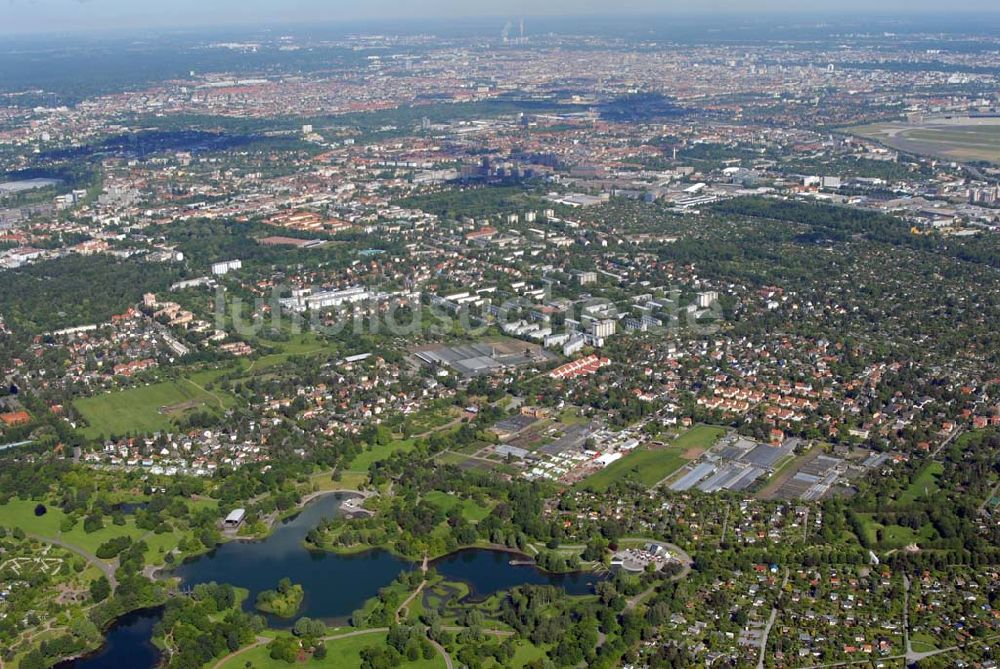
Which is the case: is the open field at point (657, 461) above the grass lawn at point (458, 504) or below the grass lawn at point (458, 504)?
above

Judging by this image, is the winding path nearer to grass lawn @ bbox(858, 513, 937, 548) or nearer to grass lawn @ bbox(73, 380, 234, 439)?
grass lawn @ bbox(73, 380, 234, 439)

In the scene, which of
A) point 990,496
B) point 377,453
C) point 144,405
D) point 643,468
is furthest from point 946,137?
point 144,405

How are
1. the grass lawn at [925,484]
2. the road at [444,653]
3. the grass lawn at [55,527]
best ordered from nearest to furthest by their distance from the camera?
the road at [444,653]
the grass lawn at [55,527]
the grass lawn at [925,484]

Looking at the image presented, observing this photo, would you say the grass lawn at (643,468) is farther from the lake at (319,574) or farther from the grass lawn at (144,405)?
the grass lawn at (144,405)

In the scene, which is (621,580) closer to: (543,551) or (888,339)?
(543,551)

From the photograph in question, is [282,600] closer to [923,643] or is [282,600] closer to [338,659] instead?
[338,659]

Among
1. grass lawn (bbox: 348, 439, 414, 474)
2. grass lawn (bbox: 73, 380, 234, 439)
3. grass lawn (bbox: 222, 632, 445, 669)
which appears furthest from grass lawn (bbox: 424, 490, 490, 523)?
grass lawn (bbox: 73, 380, 234, 439)

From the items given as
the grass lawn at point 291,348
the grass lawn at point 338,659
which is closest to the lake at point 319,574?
the grass lawn at point 338,659

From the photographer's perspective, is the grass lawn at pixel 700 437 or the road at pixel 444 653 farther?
the grass lawn at pixel 700 437
